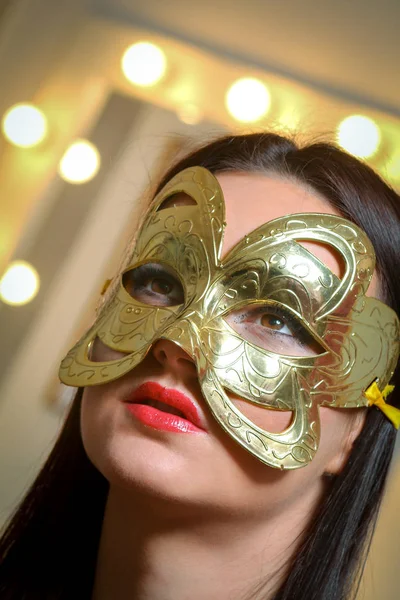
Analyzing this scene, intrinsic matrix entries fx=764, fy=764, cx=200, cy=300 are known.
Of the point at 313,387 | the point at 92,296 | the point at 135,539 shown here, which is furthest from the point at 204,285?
the point at 92,296

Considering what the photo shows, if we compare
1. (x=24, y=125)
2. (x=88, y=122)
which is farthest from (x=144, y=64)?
(x=24, y=125)

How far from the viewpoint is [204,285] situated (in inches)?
35.0

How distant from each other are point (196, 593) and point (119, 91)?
103cm

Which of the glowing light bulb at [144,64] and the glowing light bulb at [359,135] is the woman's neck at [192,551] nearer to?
the glowing light bulb at [359,135]

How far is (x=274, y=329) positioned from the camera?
0.89m

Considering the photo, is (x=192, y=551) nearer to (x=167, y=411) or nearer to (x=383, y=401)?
(x=167, y=411)

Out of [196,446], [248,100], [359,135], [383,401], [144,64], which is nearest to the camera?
[196,446]

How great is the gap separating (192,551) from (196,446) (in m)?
0.15

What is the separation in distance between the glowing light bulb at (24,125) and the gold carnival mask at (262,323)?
0.68 m

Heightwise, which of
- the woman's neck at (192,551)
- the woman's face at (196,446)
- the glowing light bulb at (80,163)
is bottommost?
the woman's neck at (192,551)

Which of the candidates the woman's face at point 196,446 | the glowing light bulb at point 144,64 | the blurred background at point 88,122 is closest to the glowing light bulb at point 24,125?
the blurred background at point 88,122

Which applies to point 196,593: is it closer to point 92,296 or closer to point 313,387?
point 313,387

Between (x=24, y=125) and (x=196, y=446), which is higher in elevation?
(x=24, y=125)

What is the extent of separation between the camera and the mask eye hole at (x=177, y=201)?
999mm
